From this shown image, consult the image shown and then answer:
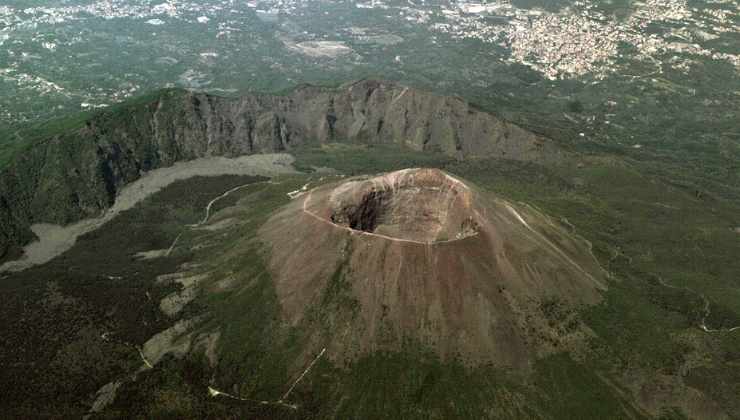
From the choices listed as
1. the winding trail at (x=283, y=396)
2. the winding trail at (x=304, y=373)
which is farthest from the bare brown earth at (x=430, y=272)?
the winding trail at (x=283, y=396)

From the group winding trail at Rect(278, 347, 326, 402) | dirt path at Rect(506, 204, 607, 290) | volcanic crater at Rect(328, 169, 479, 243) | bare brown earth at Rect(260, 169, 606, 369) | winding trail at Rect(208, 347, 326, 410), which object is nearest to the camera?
winding trail at Rect(208, 347, 326, 410)

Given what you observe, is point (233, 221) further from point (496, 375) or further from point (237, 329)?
point (496, 375)

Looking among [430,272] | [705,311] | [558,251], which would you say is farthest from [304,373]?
[705,311]

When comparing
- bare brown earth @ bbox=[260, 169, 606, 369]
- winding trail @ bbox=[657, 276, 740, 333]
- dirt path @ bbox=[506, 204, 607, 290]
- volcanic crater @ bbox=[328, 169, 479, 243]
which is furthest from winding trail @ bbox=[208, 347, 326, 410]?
winding trail @ bbox=[657, 276, 740, 333]

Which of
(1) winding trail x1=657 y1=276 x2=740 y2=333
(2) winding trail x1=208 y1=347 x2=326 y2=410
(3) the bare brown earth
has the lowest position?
(2) winding trail x1=208 y1=347 x2=326 y2=410

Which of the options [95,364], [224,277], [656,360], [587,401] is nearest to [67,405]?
[95,364]

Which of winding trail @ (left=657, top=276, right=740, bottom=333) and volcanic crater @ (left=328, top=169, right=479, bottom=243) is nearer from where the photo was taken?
volcanic crater @ (left=328, top=169, right=479, bottom=243)

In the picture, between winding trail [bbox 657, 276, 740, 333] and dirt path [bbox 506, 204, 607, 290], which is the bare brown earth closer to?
dirt path [bbox 506, 204, 607, 290]

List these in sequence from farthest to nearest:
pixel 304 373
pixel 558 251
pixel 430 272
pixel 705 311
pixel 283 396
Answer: pixel 705 311
pixel 558 251
pixel 430 272
pixel 304 373
pixel 283 396

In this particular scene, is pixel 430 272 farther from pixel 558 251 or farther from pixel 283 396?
pixel 283 396
